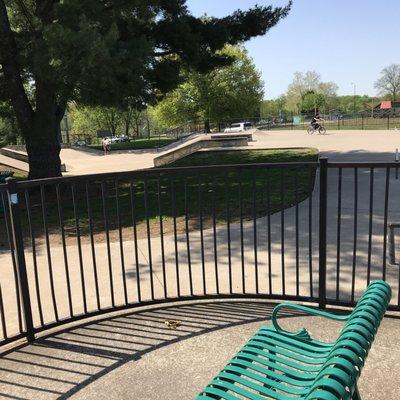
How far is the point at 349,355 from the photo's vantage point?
5.41ft

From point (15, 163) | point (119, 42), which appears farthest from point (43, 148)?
point (15, 163)

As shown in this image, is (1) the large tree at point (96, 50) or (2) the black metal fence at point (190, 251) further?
(1) the large tree at point (96, 50)

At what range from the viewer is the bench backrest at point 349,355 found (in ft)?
4.97

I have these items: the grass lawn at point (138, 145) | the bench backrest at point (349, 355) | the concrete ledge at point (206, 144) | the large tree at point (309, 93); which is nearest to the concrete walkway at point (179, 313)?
the bench backrest at point (349, 355)

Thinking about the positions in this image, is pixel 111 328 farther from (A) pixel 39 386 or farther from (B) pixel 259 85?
(B) pixel 259 85

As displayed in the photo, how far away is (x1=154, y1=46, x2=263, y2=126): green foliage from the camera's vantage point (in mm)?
54844

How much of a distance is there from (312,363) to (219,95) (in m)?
54.4

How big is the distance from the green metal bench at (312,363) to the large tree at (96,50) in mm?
8433

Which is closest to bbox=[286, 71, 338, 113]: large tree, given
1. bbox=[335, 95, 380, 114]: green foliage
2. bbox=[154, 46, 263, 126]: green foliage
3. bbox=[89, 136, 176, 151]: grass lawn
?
bbox=[335, 95, 380, 114]: green foliage

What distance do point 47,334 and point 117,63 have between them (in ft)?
24.4

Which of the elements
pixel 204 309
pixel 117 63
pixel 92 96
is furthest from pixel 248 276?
pixel 92 96

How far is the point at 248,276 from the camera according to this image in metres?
5.51

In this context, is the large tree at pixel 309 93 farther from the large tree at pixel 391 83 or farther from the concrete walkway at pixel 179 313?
the concrete walkway at pixel 179 313

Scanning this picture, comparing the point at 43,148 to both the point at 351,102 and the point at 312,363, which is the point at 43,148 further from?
the point at 351,102
